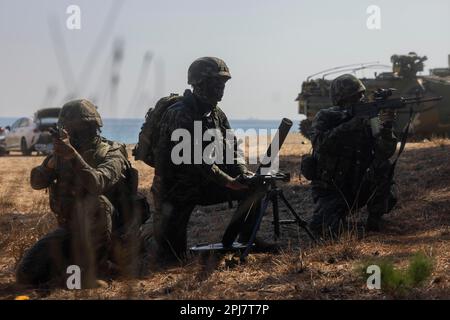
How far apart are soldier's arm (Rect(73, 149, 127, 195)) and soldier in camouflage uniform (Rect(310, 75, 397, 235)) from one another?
2.43 meters

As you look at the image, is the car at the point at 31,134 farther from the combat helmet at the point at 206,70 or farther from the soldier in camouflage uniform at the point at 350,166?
the combat helmet at the point at 206,70

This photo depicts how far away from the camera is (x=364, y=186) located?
25.0 ft

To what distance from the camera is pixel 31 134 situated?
2423 cm

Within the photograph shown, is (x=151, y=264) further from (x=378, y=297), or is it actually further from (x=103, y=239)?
(x=378, y=297)

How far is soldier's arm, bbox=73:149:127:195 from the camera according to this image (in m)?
5.22

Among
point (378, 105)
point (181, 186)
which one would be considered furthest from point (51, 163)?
point (378, 105)

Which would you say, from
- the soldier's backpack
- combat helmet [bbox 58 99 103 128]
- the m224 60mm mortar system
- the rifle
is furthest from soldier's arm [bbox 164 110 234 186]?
the m224 60mm mortar system

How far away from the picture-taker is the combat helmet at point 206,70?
21.3 ft

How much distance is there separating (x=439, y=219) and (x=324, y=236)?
65.8 inches

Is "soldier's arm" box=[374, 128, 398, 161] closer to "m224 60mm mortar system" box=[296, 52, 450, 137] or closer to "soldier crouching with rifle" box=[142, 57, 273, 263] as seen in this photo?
"soldier crouching with rifle" box=[142, 57, 273, 263]

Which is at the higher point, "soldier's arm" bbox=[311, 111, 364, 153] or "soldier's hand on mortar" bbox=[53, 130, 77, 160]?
"soldier's hand on mortar" bbox=[53, 130, 77, 160]

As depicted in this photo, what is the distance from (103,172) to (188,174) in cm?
119

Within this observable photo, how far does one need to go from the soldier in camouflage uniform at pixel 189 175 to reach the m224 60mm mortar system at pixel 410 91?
44.6 ft


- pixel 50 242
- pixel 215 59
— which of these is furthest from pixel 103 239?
pixel 215 59
